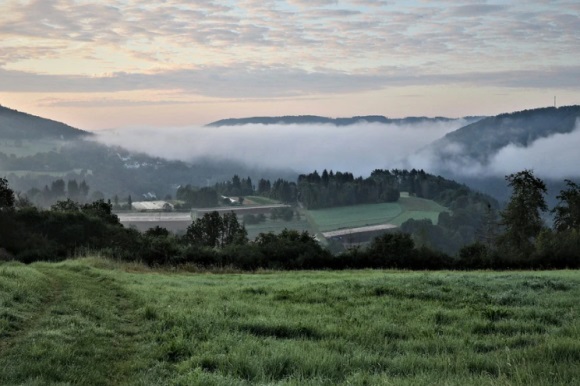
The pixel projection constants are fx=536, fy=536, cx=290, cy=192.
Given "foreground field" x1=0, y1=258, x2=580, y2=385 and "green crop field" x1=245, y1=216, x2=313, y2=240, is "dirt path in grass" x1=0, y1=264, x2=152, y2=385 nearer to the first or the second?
"foreground field" x1=0, y1=258, x2=580, y2=385

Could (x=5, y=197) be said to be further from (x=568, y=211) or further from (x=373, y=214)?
(x=373, y=214)

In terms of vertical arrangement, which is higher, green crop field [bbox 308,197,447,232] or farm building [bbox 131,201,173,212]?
farm building [bbox 131,201,173,212]

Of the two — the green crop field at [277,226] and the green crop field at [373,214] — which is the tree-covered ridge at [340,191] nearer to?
the green crop field at [373,214]

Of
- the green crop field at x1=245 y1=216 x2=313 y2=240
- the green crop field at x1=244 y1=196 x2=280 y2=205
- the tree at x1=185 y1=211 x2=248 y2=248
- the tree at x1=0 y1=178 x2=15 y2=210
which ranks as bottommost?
the green crop field at x1=245 y1=216 x2=313 y2=240

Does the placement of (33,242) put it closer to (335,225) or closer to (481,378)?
(481,378)

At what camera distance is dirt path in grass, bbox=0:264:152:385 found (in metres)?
8.17

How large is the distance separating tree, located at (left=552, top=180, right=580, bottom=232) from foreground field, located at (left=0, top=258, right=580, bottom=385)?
64.1 m

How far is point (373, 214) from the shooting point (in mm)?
163250

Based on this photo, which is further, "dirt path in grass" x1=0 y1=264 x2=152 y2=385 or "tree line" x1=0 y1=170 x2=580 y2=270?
"tree line" x1=0 y1=170 x2=580 y2=270

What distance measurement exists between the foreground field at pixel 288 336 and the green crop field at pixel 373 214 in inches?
4743

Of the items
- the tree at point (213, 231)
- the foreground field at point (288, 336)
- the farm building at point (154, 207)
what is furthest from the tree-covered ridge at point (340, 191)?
the foreground field at point (288, 336)

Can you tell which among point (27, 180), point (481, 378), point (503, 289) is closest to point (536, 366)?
point (481, 378)

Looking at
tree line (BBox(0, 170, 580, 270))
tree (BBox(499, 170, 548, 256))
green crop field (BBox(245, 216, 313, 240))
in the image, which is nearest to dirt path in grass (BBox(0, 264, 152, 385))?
tree line (BBox(0, 170, 580, 270))

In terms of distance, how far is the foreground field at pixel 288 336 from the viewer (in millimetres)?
7984
